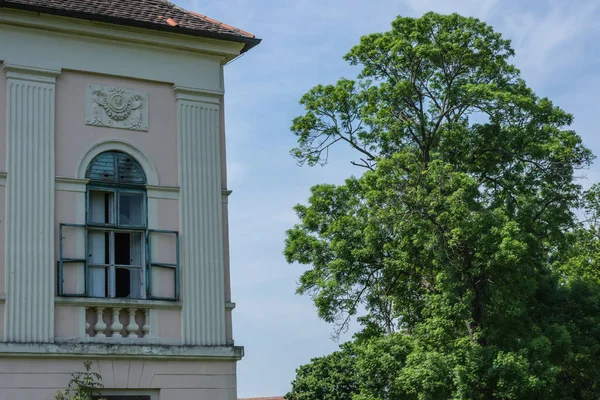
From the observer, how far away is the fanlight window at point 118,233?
13.2m

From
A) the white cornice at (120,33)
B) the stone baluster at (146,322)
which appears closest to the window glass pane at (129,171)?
the white cornice at (120,33)

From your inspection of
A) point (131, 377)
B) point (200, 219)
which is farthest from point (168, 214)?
point (131, 377)

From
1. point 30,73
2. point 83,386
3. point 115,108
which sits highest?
point 30,73

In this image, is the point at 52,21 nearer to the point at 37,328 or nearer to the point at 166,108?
the point at 166,108

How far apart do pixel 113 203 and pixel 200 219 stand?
48.1 inches

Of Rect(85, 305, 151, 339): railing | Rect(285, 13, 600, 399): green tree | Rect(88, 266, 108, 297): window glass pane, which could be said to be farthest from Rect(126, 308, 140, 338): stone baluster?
Rect(285, 13, 600, 399): green tree

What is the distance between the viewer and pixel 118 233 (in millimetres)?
13523

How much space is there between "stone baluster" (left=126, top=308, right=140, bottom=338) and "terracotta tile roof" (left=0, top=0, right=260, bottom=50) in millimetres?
3984

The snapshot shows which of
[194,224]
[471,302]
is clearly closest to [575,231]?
[471,302]

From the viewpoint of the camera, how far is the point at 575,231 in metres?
27.4

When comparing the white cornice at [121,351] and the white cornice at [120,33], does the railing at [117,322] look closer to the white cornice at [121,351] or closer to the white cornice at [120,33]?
the white cornice at [121,351]

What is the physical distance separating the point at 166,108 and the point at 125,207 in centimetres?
158

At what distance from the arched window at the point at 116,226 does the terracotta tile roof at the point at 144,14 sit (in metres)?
1.88

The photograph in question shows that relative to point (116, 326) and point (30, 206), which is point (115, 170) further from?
point (116, 326)
